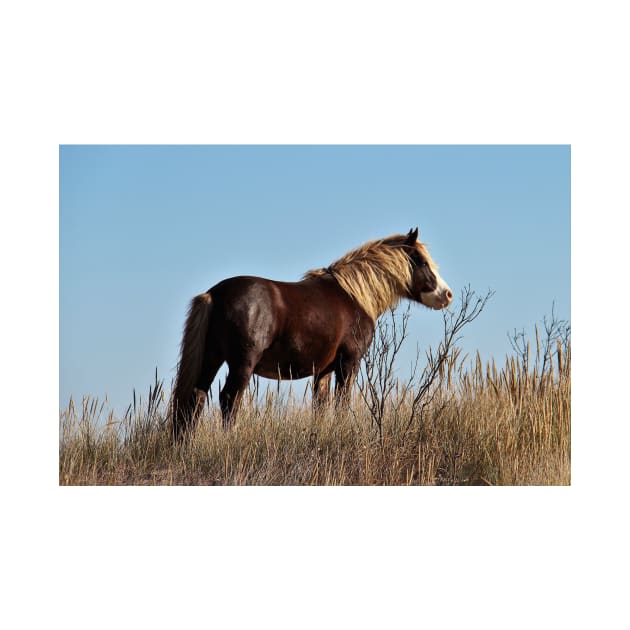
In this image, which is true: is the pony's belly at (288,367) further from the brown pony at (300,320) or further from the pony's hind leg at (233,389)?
the pony's hind leg at (233,389)

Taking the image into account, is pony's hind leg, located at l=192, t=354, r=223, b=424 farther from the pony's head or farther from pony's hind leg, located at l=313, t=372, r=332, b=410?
the pony's head

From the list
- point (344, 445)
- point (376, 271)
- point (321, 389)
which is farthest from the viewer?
point (376, 271)

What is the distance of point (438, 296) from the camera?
820cm

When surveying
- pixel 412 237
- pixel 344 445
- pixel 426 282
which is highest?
pixel 412 237

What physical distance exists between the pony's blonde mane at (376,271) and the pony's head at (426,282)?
0.03 m

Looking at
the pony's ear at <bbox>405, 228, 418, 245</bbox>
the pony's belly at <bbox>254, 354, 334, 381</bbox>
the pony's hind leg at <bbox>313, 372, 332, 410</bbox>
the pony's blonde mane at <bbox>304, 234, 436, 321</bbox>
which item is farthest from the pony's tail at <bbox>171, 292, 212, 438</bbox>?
the pony's ear at <bbox>405, 228, 418, 245</bbox>

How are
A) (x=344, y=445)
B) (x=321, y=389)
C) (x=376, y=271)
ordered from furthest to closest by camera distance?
(x=376, y=271) → (x=321, y=389) → (x=344, y=445)

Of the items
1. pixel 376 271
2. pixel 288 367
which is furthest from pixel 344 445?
pixel 376 271

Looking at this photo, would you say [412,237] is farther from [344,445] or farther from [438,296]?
[344,445]

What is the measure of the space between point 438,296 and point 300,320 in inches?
62.7

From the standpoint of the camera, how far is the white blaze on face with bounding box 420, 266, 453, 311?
815 cm

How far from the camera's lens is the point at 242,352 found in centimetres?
709

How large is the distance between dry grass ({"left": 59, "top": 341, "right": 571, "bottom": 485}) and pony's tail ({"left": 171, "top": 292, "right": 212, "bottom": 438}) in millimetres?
158
